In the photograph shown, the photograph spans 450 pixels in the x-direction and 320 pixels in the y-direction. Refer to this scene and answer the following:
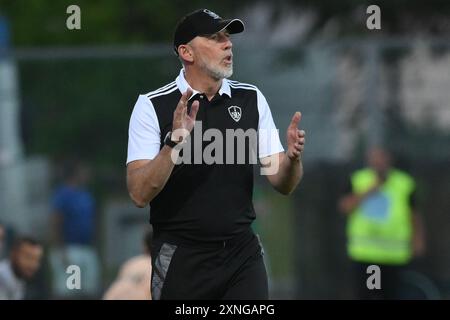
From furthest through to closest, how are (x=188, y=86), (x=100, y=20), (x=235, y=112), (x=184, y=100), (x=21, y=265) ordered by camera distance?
(x=100, y=20) → (x=21, y=265) → (x=188, y=86) → (x=235, y=112) → (x=184, y=100)

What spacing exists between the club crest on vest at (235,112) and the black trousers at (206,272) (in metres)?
0.65

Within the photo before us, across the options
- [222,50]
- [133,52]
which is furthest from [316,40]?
[222,50]

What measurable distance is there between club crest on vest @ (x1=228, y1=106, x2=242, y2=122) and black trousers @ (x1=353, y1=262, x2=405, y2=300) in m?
6.21

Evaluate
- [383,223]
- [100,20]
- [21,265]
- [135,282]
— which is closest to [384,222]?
[383,223]

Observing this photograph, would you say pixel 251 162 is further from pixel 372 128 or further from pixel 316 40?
pixel 316 40

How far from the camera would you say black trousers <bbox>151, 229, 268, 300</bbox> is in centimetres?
654

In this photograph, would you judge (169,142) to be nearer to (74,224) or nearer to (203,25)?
(203,25)

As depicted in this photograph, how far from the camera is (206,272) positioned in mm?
6539

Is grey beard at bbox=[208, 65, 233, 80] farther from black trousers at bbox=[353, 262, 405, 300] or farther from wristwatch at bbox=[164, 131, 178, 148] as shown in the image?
black trousers at bbox=[353, 262, 405, 300]

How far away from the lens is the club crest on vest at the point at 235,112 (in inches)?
261

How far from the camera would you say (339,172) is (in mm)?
13172

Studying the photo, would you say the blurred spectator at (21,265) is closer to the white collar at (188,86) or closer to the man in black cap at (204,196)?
the man in black cap at (204,196)

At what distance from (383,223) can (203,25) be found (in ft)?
21.0

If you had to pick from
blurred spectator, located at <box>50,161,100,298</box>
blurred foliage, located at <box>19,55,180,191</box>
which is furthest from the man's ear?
blurred spectator, located at <box>50,161,100,298</box>
